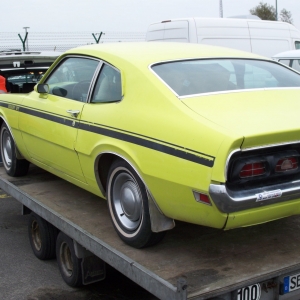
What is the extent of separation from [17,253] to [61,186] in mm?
819

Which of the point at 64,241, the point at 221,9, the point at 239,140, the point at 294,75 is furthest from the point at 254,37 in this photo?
the point at 221,9

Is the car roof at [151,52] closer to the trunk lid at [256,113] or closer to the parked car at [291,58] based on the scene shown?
the trunk lid at [256,113]

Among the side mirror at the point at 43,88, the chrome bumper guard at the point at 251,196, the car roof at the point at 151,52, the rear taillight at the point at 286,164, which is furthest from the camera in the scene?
the side mirror at the point at 43,88

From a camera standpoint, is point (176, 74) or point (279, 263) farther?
point (176, 74)

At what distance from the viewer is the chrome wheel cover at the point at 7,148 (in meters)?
5.92

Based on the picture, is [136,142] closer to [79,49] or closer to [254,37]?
[79,49]

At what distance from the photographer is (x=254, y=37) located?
Answer: 12.5 meters

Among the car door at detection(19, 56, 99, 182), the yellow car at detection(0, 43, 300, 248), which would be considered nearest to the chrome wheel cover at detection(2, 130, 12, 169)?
the car door at detection(19, 56, 99, 182)

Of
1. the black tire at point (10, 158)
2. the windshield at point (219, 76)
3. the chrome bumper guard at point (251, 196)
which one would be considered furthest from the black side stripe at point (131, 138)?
the black tire at point (10, 158)

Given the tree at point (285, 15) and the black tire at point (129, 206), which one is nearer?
the black tire at point (129, 206)

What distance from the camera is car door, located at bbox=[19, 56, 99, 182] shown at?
4.42 meters

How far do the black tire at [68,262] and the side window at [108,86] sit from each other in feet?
3.77

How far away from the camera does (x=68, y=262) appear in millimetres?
4539

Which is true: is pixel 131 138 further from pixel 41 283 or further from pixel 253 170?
pixel 41 283
